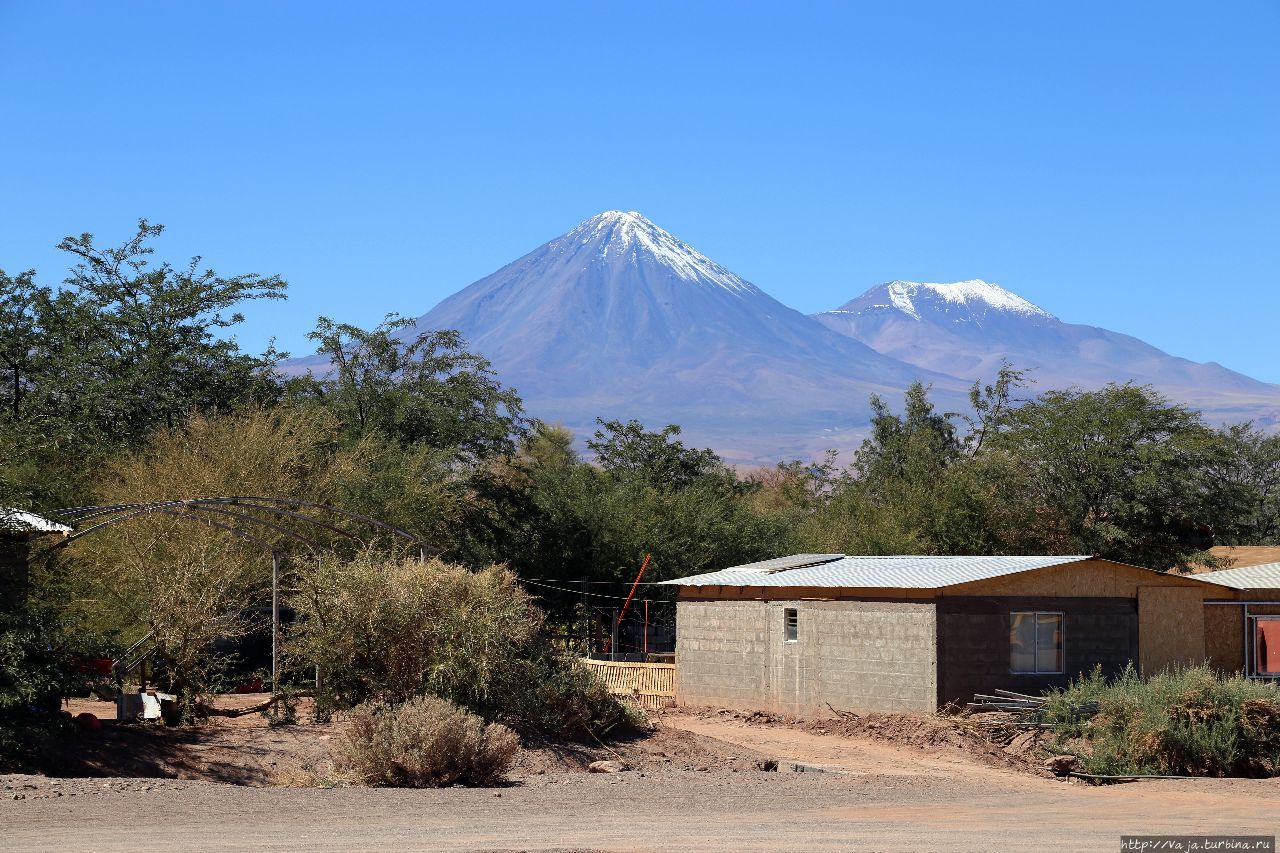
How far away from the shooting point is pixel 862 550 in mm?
39938

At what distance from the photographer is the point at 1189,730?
20.7 meters

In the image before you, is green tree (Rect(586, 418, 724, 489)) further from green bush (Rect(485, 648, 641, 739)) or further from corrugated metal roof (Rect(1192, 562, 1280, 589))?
green bush (Rect(485, 648, 641, 739))

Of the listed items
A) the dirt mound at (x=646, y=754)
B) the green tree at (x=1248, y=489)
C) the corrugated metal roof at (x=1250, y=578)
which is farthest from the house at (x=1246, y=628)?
the green tree at (x=1248, y=489)

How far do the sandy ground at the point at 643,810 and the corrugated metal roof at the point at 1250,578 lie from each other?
27.8ft

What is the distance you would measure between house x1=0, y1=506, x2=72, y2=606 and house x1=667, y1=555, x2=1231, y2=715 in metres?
12.6

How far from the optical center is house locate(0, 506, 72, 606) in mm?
18469

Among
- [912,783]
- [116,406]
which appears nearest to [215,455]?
[116,406]

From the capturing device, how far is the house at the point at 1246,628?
2742 cm

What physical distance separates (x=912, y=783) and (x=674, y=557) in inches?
925

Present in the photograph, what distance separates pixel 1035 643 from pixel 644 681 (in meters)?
9.13

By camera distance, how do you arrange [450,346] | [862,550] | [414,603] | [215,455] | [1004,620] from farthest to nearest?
[450,346]
[862,550]
[215,455]
[1004,620]
[414,603]

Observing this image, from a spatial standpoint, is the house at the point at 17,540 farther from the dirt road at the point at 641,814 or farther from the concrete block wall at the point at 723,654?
the concrete block wall at the point at 723,654


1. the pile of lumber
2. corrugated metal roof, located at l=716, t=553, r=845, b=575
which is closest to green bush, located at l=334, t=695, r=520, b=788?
the pile of lumber

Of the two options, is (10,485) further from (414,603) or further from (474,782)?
(474,782)
